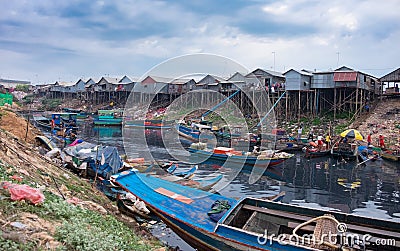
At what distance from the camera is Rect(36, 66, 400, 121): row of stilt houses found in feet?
95.6

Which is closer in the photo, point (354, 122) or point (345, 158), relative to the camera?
point (345, 158)

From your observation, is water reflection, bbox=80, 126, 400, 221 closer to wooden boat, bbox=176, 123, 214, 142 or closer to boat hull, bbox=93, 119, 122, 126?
wooden boat, bbox=176, 123, 214, 142

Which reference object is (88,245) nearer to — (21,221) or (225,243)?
(21,221)

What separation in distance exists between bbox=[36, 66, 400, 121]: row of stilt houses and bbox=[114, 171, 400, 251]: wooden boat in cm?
2283

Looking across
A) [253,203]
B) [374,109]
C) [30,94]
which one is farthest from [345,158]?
[30,94]

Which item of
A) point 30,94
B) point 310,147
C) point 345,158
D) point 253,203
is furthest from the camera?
point 30,94

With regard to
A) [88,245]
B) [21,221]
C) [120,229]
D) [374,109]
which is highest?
[374,109]

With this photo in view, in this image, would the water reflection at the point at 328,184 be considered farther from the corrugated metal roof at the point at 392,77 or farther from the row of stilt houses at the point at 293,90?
the corrugated metal roof at the point at 392,77

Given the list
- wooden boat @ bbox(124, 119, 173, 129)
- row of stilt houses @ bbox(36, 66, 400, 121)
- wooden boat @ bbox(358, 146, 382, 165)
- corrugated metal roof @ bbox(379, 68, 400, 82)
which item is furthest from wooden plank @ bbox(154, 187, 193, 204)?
corrugated metal roof @ bbox(379, 68, 400, 82)

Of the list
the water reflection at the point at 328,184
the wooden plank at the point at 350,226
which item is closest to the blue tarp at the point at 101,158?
the water reflection at the point at 328,184

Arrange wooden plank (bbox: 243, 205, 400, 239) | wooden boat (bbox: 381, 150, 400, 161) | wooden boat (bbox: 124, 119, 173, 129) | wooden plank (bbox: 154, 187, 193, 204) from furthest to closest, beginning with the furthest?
wooden boat (bbox: 124, 119, 173, 129) → wooden boat (bbox: 381, 150, 400, 161) → wooden plank (bbox: 154, 187, 193, 204) → wooden plank (bbox: 243, 205, 400, 239)

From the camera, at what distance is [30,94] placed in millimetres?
69125

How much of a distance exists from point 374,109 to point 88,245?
2878 centimetres

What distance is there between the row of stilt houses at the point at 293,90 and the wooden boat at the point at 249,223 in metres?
22.8
